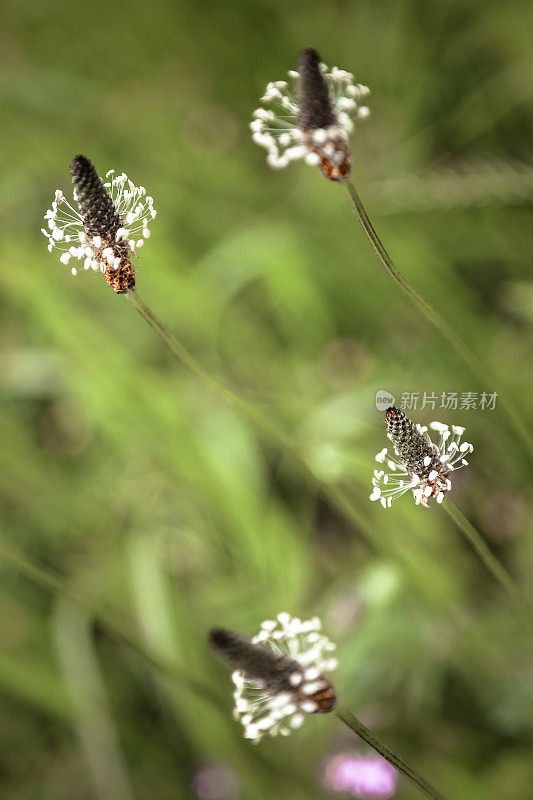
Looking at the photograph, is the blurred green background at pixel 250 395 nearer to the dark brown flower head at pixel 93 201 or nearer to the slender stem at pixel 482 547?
the slender stem at pixel 482 547

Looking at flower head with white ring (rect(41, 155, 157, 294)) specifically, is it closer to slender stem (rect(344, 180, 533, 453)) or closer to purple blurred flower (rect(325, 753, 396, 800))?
slender stem (rect(344, 180, 533, 453))

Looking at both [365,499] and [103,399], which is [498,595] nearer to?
[365,499]

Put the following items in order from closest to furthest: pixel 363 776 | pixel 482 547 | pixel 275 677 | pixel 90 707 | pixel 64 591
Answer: pixel 275 677 → pixel 482 547 → pixel 64 591 → pixel 363 776 → pixel 90 707

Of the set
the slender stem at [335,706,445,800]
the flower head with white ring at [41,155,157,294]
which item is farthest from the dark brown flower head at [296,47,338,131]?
the slender stem at [335,706,445,800]

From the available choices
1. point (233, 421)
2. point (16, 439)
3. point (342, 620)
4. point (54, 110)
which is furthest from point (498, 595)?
point (54, 110)

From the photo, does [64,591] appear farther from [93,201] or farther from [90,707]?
[90,707]

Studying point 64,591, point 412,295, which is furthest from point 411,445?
point 64,591

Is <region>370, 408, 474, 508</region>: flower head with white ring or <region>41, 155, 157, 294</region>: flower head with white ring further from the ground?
<region>41, 155, 157, 294</region>: flower head with white ring
